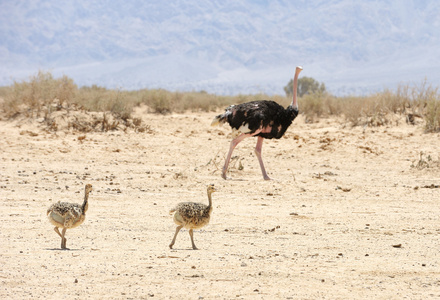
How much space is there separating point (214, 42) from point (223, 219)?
581 ft

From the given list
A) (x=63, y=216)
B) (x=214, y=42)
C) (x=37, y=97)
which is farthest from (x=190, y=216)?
(x=214, y=42)

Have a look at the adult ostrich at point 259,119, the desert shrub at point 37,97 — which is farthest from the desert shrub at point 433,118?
the desert shrub at point 37,97

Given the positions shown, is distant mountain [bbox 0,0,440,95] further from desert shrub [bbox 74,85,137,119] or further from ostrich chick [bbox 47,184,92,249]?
ostrich chick [bbox 47,184,92,249]

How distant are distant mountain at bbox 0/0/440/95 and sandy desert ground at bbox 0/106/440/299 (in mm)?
136460

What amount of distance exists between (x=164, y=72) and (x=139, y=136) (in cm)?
15304

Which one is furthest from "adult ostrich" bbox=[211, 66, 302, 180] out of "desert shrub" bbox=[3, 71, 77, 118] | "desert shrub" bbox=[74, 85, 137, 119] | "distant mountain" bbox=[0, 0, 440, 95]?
"distant mountain" bbox=[0, 0, 440, 95]

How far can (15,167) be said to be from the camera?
13.7 meters

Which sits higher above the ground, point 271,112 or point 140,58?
point 140,58

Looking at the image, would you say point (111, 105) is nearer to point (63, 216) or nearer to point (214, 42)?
point (63, 216)

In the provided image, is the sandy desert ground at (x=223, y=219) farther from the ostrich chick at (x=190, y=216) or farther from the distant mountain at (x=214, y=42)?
the distant mountain at (x=214, y=42)

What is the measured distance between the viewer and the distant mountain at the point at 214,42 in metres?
166

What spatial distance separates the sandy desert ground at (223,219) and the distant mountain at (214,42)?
136460 mm

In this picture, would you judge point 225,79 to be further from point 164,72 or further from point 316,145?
point 316,145

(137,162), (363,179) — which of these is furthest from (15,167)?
(363,179)
